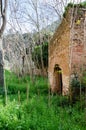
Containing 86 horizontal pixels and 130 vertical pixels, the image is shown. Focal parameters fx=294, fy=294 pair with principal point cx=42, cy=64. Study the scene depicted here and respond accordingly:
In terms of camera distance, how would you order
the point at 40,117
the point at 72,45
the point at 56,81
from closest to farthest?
the point at 40,117, the point at 72,45, the point at 56,81

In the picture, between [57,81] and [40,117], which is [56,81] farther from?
[40,117]

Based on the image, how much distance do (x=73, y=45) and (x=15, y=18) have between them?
9176mm

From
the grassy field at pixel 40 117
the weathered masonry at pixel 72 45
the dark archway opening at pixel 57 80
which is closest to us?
the grassy field at pixel 40 117

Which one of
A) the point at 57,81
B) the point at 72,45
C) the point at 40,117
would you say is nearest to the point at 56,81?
the point at 57,81

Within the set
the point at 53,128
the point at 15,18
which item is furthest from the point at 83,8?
the point at 15,18

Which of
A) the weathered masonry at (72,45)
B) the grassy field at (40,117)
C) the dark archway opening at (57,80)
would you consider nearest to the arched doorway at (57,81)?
the dark archway opening at (57,80)

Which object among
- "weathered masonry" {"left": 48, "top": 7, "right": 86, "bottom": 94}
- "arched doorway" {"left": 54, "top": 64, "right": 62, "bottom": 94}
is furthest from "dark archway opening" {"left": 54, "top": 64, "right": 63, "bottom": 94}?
"weathered masonry" {"left": 48, "top": 7, "right": 86, "bottom": 94}

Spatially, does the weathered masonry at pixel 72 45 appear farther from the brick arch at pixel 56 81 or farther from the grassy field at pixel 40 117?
the grassy field at pixel 40 117

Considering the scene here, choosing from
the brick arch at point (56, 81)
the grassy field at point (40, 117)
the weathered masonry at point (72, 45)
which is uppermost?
the weathered masonry at point (72, 45)

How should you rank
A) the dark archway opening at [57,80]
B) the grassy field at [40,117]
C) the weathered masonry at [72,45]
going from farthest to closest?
the dark archway opening at [57,80], the weathered masonry at [72,45], the grassy field at [40,117]

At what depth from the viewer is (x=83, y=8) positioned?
460 inches

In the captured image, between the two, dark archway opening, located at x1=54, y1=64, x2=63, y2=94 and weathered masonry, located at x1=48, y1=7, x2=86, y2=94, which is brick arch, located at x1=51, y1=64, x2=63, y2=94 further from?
weathered masonry, located at x1=48, y1=7, x2=86, y2=94

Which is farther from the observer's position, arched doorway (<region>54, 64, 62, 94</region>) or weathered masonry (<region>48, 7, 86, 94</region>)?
arched doorway (<region>54, 64, 62, 94</region>)

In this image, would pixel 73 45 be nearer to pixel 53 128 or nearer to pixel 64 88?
pixel 64 88
